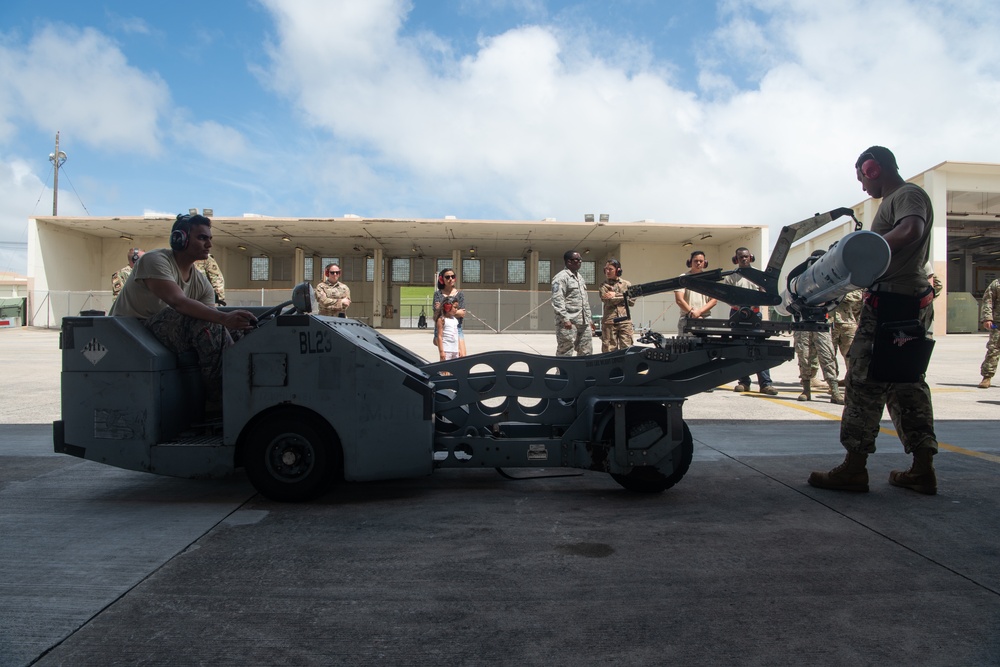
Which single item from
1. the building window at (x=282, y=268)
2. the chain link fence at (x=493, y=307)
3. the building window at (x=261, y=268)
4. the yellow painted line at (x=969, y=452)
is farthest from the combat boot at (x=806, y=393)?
the building window at (x=261, y=268)

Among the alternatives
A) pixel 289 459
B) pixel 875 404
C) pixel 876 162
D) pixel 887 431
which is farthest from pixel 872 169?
pixel 289 459

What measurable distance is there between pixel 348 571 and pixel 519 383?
1.51 m

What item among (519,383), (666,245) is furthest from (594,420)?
(666,245)

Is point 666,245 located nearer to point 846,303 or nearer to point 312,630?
point 846,303

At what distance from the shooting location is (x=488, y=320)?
1207 inches

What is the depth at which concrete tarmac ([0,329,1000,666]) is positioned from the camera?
2031mm

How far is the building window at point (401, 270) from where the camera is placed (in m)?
39.8

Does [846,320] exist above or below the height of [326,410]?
above

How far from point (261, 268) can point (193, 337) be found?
129ft

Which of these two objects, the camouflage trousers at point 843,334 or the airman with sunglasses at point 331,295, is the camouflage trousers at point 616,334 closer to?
the camouflage trousers at point 843,334

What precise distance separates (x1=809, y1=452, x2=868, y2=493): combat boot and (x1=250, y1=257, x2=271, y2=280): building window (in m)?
40.3

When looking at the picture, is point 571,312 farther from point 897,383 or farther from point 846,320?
point 897,383

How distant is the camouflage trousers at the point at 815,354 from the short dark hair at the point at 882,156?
4293 mm

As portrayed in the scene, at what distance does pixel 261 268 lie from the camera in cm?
4012
